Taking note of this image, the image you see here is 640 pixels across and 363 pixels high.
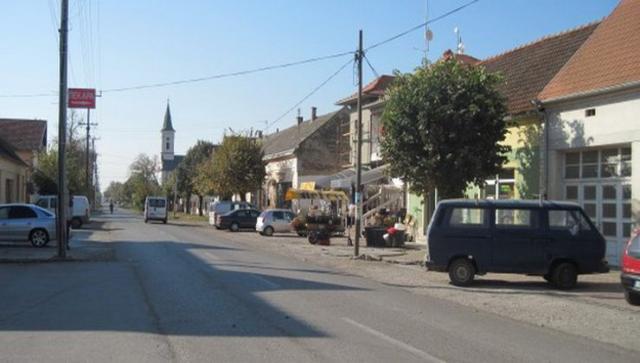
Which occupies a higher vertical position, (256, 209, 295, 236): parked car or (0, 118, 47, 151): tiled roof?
(0, 118, 47, 151): tiled roof

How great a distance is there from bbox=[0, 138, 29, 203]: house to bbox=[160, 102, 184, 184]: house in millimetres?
96482

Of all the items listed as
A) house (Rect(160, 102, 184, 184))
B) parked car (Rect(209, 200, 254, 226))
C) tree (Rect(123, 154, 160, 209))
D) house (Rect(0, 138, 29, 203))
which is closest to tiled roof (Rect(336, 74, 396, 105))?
parked car (Rect(209, 200, 254, 226))

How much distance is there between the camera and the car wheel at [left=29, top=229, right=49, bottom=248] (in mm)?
26344

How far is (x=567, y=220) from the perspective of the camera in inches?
675

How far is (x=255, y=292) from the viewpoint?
14.3 metres

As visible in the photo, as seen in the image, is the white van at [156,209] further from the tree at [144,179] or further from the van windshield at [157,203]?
the tree at [144,179]

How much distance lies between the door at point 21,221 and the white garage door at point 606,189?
18.5 m

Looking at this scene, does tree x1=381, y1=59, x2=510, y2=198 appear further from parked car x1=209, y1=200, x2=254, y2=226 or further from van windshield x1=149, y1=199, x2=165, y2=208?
van windshield x1=149, y1=199, x2=165, y2=208

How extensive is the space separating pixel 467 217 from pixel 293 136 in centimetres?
5099

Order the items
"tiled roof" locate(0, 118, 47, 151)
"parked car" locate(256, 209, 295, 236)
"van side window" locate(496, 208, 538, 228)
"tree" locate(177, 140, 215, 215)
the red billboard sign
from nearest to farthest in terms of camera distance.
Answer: "van side window" locate(496, 208, 538, 228) < the red billboard sign < "parked car" locate(256, 209, 295, 236) < "tiled roof" locate(0, 118, 47, 151) < "tree" locate(177, 140, 215, 215)

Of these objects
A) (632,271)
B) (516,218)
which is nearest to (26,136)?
(516,218)

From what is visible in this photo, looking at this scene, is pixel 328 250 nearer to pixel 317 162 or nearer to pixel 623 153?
A: pixel 623 153

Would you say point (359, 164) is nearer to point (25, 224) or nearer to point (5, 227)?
point (25, 224)

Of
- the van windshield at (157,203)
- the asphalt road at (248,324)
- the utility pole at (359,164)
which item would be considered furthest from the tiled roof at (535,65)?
the van windshield at (157,203)
